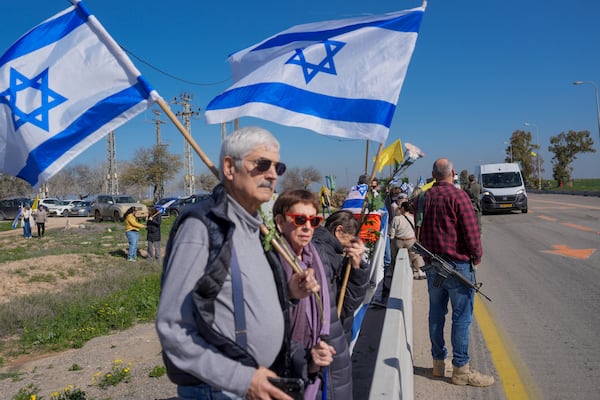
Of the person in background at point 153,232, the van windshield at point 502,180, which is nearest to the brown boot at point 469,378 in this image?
the person in background at point 153,232

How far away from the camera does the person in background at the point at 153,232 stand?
14.8 m

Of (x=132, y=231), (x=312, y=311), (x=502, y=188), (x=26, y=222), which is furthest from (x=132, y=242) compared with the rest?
(x=502, y=188)

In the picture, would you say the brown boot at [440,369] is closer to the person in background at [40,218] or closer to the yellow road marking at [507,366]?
the yellow road marking at [507,366]

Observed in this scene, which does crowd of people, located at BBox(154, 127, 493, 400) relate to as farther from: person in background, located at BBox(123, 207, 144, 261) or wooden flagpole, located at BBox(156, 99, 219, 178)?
person in background, located at BBox(123, 207, 144, 261)

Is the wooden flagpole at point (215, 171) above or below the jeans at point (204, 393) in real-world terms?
above

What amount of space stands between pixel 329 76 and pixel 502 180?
23.0 m

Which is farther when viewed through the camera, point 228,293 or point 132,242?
point 132,242

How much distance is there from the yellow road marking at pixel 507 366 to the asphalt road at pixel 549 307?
18 millimetres

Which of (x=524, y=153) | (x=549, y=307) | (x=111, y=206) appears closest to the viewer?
(x=549, y=307)

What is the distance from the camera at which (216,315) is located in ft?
5.90

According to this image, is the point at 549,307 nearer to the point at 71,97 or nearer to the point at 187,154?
the point at 71,97

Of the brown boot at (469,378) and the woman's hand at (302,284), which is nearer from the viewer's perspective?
the woman's hand at (302,284)

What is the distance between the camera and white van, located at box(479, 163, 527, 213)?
2309 centimetres

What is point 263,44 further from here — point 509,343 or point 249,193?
point 509,343
